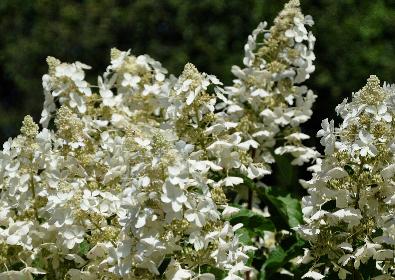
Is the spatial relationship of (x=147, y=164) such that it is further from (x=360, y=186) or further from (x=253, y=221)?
(x=253, y=221)

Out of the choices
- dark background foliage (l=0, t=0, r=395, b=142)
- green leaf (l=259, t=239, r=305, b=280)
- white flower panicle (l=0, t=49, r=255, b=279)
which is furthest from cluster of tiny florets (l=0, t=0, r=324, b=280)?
dark background foliage (l=0, t=0, r=395, b=142)

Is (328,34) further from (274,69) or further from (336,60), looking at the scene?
(274,69)

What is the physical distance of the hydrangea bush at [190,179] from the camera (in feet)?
5.63

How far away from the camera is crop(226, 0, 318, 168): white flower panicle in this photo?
2.38 meters

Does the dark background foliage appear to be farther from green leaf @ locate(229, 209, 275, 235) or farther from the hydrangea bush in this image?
green leaf @ locate(229, 209, 275, 235)

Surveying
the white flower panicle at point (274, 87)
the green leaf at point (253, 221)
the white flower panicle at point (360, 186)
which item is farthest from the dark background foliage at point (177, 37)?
the white flower panicle at point (360, 186)

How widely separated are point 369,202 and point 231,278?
31 centimetres

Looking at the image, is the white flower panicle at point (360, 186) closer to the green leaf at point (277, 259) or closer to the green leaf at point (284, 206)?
the green leaf at point (277, 259)

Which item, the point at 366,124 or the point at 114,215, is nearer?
the point at 366,124

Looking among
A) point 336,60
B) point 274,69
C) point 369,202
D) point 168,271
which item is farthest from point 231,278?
point 336,60

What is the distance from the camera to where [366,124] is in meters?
1.77

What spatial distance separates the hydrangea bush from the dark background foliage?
4149 mm

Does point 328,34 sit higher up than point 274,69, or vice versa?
point 328,34

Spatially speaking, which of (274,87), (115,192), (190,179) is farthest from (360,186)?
(274,87)
